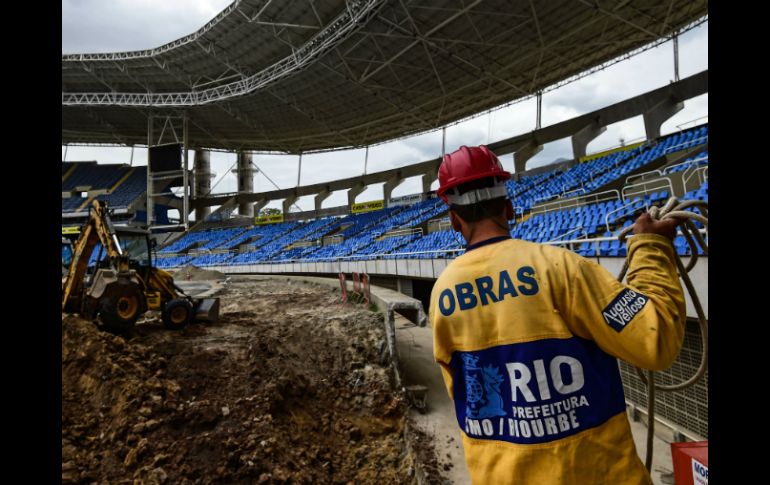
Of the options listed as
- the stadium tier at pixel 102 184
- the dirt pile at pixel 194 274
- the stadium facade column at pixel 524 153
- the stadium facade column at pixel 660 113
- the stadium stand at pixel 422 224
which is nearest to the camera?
the stadium stand at pixel 422 224

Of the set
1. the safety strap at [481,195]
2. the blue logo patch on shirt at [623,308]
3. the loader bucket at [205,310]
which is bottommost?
the loader bucket at [205,310]

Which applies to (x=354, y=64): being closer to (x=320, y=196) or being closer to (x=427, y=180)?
(x=427, y=180)

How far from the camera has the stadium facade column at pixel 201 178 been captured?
4234 centimetres

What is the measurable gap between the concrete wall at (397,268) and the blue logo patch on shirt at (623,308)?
11.1 feet

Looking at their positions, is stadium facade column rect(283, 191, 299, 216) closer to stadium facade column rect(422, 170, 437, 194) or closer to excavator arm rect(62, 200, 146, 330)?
stadium facade column rect(422, 170, 437, 194)

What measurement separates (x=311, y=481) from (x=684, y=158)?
15.8 metres

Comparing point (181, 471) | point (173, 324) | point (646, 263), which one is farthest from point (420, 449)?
point (173, 324)

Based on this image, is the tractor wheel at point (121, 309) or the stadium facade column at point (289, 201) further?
the stadium facade column at point (289, 201)

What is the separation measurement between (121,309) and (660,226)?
897cm

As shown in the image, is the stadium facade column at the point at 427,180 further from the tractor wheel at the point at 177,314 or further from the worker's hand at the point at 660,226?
the worker's hand at the point at 660,226

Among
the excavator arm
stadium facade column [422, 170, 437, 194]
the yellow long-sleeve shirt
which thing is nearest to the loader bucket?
the excavator arm

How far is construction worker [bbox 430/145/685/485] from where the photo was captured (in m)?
1.18

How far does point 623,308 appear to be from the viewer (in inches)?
46.2

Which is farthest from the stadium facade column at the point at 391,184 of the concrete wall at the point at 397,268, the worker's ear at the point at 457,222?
the worker's ear at the point at 457,222
